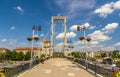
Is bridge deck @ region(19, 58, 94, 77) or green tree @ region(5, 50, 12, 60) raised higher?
green tree @ region(5, 50, 12, 60)

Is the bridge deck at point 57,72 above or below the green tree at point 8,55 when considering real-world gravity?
below

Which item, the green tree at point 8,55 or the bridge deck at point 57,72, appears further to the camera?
the green tree at point 8,55

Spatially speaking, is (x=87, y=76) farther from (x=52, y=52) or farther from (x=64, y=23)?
(x=64, y=23)

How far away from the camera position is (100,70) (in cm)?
2316

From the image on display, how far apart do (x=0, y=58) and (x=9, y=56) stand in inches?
259

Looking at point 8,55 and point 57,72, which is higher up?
point 8,55

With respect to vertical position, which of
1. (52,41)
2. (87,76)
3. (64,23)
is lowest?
(87,76)

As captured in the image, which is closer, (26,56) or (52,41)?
(52,41)

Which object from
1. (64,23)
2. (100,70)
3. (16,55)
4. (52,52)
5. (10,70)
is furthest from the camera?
(16,55)

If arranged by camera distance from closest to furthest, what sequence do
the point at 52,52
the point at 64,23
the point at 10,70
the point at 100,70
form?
the point at 10,70 < the point at 100,70 < the point at 52,52 < the point at 64,23

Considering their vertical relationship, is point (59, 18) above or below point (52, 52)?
above

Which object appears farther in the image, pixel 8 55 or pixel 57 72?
pixel 8 55

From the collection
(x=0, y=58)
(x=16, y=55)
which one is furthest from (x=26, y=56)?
(x=0, y=58)

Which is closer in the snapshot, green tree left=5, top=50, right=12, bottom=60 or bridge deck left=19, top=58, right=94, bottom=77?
bridge deck left=19, top=58, right=94, bottom=77
